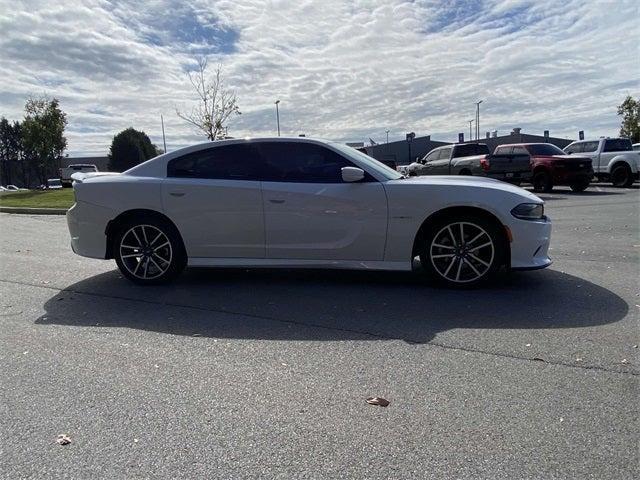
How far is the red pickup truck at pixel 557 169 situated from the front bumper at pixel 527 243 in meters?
14.0

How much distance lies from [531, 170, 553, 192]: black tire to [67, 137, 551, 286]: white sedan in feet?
45.0

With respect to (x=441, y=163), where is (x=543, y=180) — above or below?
below

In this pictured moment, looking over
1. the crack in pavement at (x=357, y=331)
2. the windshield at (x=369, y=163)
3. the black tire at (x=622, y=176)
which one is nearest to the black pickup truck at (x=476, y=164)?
the black tire at (x=622, y=176)

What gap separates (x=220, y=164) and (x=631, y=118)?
4691 cm

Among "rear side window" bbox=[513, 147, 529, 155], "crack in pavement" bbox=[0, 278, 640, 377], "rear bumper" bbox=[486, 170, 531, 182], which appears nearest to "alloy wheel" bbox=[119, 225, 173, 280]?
"crack in pavement" bbox=[0, 278, 640, 377]

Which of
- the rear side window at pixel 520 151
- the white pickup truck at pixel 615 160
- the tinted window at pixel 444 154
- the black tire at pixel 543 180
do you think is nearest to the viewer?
the black tire at pixel 543 180

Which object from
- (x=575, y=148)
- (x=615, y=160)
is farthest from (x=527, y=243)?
(x=575, y=148)

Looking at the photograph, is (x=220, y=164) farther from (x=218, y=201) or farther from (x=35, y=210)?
(x=35, y=210)

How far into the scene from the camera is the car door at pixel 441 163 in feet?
66.2

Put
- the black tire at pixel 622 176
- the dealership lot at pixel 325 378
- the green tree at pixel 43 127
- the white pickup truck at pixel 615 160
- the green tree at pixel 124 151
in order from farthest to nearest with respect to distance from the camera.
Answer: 1. the green tree at pixel 124 151
2. the green tree at pixel 43 127
3. the black tire at pixel 622 176
4. the white pickup truck at pixel 615 160
5. the dealership lot at pixel 325 378

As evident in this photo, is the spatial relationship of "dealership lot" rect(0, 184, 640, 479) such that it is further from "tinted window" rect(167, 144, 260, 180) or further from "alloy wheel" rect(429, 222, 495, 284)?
"tinted window" rect(167, 144, 260, 180)

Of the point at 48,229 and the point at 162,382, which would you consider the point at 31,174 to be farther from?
the point at 162,382

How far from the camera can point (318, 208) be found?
5125 millimetres

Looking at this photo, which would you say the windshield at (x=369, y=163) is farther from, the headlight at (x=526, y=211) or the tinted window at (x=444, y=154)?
the tinted window at (x=444, y=154)
